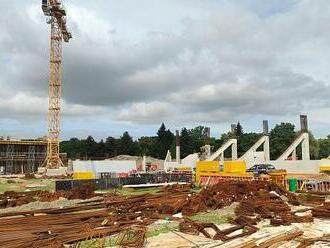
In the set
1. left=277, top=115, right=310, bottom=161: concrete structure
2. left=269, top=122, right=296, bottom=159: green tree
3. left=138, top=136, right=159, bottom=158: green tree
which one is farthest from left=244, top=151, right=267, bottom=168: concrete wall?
left=138, top=136, right=159, bottom=158: green tree

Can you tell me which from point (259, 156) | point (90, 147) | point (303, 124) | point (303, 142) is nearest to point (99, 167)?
point (259, 156)

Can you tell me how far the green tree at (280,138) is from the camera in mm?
89000

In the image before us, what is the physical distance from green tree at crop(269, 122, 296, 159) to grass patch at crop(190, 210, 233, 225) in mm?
74998

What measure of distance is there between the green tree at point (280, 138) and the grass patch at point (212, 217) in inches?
2953

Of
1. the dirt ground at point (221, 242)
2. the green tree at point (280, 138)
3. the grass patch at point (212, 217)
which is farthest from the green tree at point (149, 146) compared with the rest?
the dirt ground at point (221, 242)

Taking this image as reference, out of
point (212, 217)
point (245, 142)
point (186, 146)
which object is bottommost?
point (212, 217)

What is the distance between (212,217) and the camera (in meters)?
15.5

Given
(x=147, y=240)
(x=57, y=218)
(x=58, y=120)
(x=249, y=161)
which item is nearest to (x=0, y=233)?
(x=57, y=218)

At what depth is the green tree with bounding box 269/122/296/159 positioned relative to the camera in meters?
89.0

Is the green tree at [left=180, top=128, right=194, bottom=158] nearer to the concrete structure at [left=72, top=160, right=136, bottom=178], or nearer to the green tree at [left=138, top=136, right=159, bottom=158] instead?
the green tree at [left=138, top=136, right=159, bottom=158]

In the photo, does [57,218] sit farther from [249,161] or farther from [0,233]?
[249,161]

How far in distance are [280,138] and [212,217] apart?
7734cm

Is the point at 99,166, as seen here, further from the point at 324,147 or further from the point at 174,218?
the point at 324,147

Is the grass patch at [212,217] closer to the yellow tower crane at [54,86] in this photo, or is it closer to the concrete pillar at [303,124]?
the concrete pillar at [303,124]
